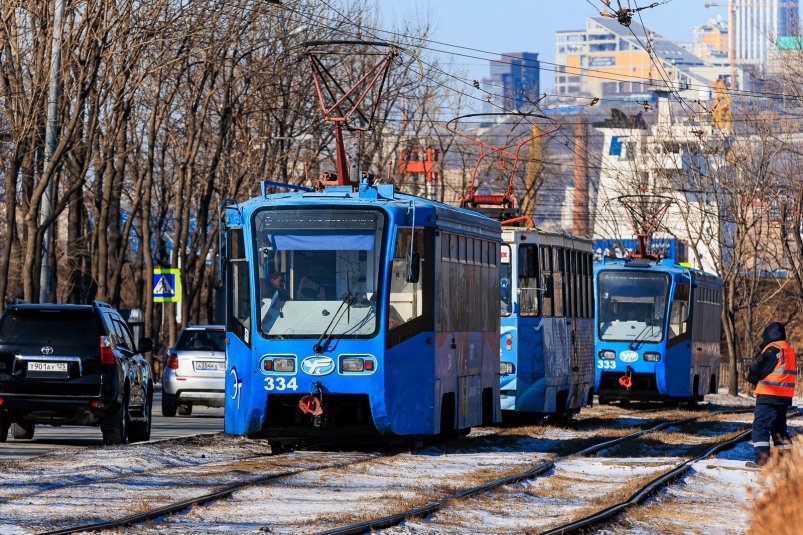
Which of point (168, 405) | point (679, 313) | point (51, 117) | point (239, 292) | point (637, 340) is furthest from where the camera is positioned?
point (679, 313)

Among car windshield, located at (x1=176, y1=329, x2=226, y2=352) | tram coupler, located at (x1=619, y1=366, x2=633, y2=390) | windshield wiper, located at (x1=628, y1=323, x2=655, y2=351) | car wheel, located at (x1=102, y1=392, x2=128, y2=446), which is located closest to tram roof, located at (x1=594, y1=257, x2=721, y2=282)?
windshield wiper, located at (x1=628, y1=323, x2=655, y2=351)

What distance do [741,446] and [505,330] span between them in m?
4.16

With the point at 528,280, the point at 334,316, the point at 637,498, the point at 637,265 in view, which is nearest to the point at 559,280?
the point at 528,280

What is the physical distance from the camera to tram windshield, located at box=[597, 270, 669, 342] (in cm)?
3641

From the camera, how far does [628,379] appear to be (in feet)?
118

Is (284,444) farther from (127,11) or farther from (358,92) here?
(358,92)

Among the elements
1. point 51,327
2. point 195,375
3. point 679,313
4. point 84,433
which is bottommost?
point 84,433

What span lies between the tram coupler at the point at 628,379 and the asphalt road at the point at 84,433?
28.1ft

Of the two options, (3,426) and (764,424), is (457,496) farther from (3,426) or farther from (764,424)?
(3,426)

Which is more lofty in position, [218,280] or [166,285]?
[166,285]

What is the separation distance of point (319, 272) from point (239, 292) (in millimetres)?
887

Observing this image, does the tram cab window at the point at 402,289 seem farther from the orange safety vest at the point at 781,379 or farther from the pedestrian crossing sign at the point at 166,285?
the pedestrian crossing sign at the point at 166,285

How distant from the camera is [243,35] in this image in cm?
4444

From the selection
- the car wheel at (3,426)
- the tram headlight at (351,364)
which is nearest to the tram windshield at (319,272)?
the tram headlight at (351,364)
